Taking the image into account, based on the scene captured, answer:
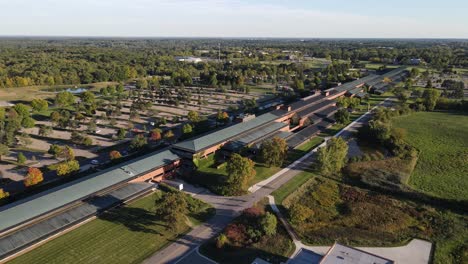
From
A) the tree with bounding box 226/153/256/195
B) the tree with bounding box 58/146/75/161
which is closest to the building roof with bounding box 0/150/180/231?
the tree with bounding box 226/153/256/195

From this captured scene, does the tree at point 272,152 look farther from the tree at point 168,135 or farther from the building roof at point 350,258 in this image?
the building roof at point 350,258

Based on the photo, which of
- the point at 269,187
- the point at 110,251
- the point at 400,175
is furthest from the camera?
the point at 400,175

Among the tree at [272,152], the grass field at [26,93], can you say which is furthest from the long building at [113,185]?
the grass field at [26,93]

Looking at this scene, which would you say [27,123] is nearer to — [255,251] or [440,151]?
[255,251]

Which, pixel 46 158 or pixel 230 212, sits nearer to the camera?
pixel 230 212

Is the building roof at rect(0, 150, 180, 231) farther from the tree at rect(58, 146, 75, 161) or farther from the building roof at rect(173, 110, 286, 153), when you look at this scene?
the tree at rect(58, 146, 75, 161)

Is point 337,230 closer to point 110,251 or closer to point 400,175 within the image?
point 400,175

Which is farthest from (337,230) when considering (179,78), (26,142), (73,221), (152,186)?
(179,78)
